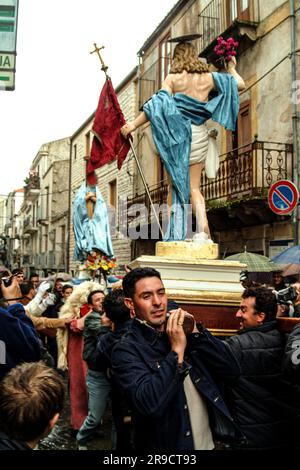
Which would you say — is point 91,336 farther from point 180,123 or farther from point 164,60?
point 164,60

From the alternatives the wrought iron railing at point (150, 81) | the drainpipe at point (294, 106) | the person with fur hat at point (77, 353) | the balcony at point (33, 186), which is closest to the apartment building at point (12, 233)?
the balcony at point (33, 186)

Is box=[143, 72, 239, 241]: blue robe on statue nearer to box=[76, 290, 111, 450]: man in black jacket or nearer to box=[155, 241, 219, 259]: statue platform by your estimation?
box=[155, 241, 219, 259]: statue platform

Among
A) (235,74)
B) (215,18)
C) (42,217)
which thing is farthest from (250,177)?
(42,217)

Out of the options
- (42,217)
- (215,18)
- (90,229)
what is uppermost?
(215,18)

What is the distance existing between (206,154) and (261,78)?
348 inches

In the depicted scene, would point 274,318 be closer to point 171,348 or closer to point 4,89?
point 171,348

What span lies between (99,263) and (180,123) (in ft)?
14.1

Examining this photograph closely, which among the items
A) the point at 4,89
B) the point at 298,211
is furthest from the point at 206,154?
the point at 298,211

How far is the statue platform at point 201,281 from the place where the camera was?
3896mm

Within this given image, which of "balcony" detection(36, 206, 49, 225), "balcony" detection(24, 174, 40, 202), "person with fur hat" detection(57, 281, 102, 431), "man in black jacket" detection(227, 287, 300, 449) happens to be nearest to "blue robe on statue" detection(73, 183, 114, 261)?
"person with fur hat" detection(57, 281, 102, 431)

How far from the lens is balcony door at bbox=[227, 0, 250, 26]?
13.3 meters

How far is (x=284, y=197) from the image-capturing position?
809 cm

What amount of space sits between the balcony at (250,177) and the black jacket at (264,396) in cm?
879

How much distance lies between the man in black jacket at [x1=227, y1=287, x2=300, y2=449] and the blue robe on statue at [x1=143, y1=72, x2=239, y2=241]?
180 centimetres
